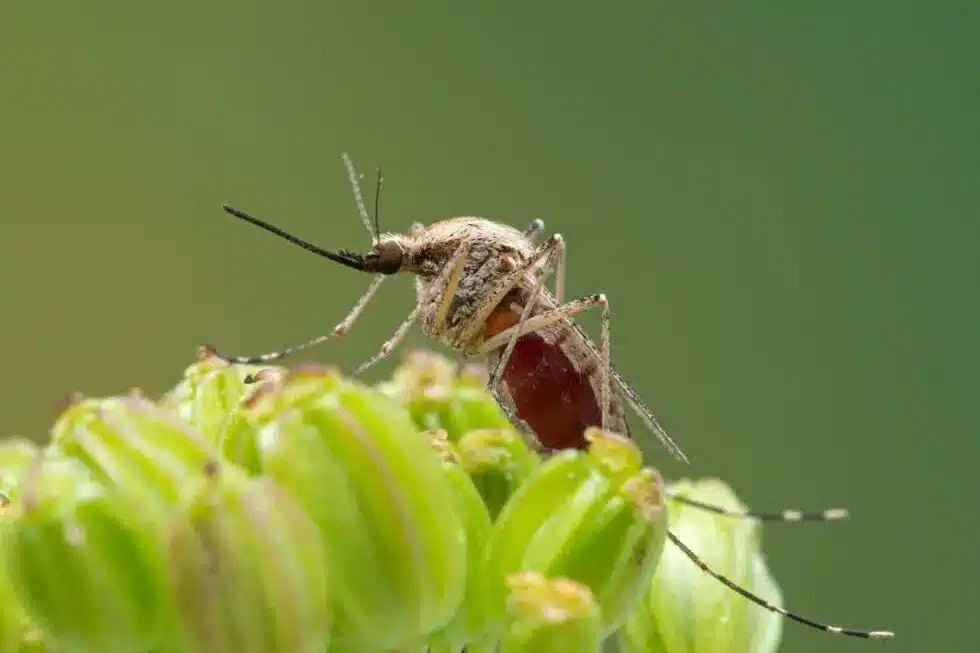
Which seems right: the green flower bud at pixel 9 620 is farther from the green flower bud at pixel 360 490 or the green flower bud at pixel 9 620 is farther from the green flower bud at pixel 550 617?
the green flower bud at pixel 550 617

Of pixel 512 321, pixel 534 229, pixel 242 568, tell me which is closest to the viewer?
pixel 242 568

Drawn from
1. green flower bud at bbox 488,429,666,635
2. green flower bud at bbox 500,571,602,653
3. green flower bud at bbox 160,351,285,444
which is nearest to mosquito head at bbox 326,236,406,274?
green flower bud at bbox 160,351,285,444

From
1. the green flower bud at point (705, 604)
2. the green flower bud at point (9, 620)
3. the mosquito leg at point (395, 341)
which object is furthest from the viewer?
the mosquito leg at point (395, 341)

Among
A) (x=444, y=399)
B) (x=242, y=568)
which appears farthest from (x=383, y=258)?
(x=242, y=568)

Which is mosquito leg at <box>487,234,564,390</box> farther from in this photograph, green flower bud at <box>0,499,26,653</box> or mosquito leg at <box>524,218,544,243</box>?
green flower bud at <box>0,499,26,653</box>

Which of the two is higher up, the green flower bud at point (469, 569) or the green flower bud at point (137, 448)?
the green flower bud at point (137, 448)

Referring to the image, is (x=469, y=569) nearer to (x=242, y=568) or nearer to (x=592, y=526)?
(x=592, y=526)

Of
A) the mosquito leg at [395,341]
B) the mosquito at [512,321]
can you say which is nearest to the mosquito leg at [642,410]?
the mosquito at [512,321]
